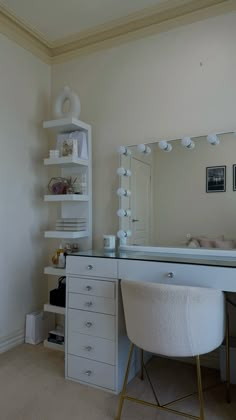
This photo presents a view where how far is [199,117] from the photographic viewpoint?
231 cm

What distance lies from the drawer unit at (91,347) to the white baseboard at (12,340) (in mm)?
742

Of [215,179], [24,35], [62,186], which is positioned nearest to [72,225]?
[62,186]

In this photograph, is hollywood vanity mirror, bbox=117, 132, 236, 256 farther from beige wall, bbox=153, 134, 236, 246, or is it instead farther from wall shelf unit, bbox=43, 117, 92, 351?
wall shelf unit, bbox=43, 117, 92, 351

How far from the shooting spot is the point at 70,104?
8.71 feet

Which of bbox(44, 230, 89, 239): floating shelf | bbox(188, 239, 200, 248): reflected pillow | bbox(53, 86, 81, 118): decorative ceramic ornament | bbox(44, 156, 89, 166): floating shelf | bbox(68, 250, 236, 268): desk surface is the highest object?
bbox(53, 86, 81, 118): decorative ceramic ornament

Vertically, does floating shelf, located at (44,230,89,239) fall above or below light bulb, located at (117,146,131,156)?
below

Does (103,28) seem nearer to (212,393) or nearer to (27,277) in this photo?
(27,277)

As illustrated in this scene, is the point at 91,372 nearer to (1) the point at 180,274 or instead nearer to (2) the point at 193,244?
(1) the point at 180,274

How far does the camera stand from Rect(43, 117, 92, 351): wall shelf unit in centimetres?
254

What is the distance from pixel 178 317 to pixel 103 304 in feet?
2.08

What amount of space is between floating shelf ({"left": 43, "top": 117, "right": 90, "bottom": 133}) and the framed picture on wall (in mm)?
1146

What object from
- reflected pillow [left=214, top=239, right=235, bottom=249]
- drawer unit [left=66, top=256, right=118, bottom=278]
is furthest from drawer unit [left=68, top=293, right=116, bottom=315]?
reflected pillow [left=214, top=239, right=235, bottom=249]

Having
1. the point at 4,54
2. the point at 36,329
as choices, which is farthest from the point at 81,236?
the point at 4,54

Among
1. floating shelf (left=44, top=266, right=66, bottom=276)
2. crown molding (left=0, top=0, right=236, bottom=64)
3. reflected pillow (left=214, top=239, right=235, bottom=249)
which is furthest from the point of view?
floating shelf (left=44, top=266, right=66, bottom=276)
